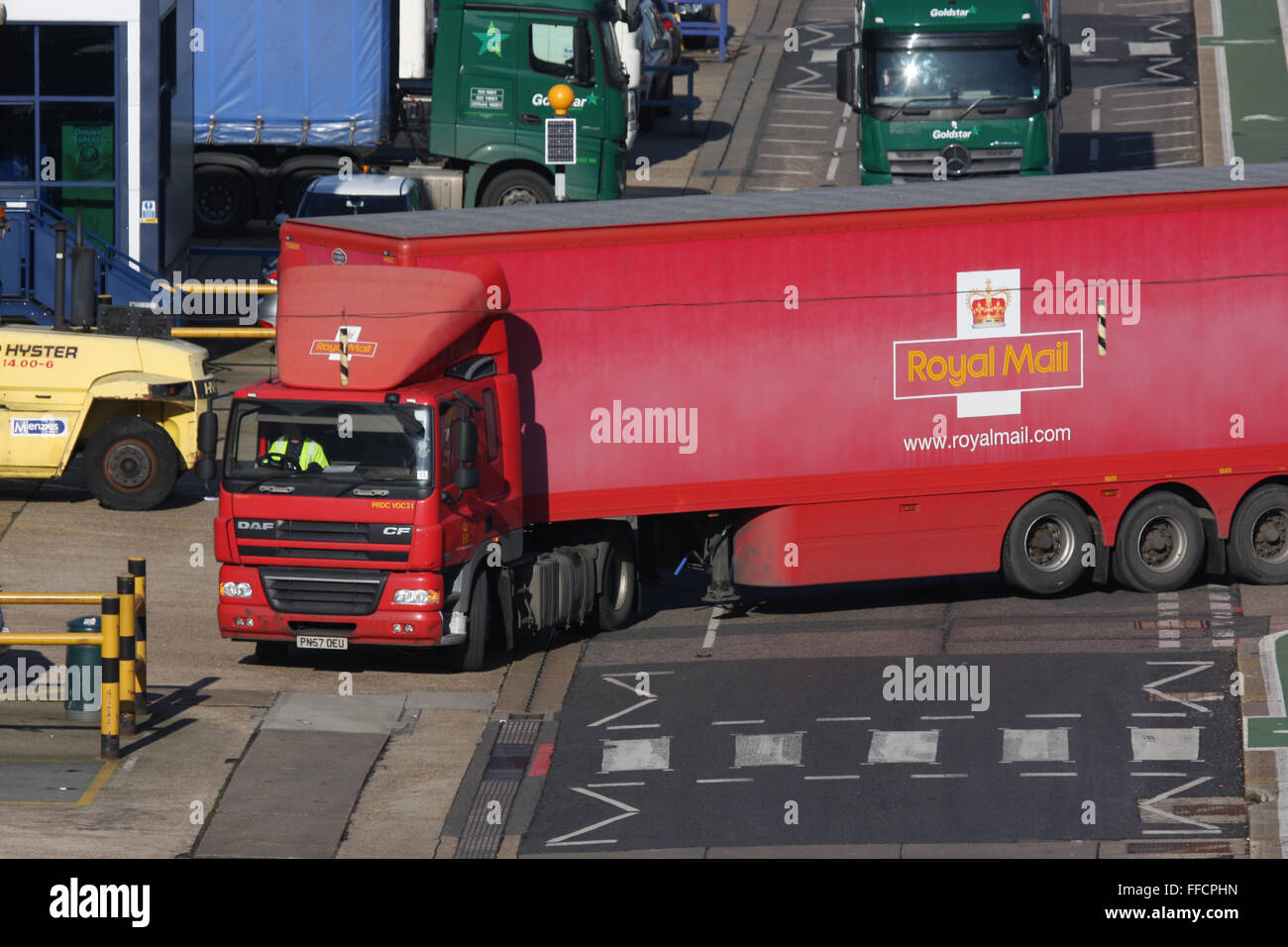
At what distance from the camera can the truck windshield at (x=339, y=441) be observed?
733 inches

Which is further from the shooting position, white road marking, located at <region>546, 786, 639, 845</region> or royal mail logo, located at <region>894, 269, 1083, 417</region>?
royal mail logo, located at <region>894, 269, 1083, 417</region>

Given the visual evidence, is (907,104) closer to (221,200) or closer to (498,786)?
(221,200)

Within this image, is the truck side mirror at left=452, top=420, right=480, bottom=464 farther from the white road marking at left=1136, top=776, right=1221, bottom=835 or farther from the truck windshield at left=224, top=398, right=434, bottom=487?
the white road marking at left=1136, top=776, right=1221, bottom=835

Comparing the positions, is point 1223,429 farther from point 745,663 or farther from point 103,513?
point 103,513

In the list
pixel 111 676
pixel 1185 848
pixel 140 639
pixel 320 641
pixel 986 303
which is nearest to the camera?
pixel 1185 848

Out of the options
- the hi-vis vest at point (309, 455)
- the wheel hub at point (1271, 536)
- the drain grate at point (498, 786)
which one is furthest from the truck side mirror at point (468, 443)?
the wheel hub at point (1271, 536)

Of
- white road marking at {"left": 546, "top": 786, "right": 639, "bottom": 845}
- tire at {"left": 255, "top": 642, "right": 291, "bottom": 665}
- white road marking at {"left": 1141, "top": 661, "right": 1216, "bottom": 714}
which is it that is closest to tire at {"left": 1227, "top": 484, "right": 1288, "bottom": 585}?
white road marking at {"left": 1141, "top": 661, "right": 1216, "bottom": 714}

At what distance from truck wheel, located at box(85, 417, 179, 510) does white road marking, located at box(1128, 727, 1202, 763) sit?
12108 millimetres

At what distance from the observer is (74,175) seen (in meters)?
33.6

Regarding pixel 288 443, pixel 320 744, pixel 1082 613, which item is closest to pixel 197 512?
pixel 288 443

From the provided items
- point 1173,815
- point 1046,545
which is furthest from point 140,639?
point 1046,545

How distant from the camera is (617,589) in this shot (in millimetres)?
21391

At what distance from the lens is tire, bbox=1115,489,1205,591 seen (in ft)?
71.9

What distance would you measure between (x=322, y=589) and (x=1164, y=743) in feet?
24.1
